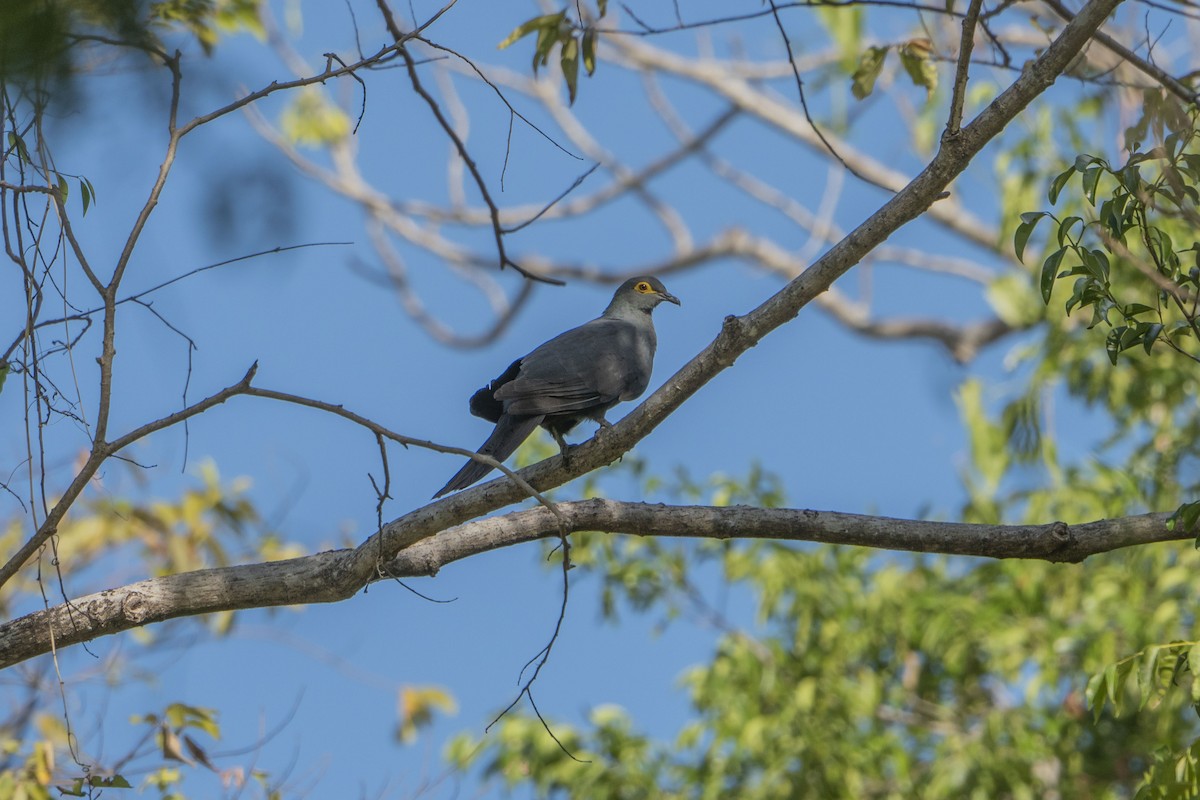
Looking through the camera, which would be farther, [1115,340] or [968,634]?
[968,634]

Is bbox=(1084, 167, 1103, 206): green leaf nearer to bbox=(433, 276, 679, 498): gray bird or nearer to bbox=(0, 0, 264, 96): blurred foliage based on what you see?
bbox=(433, 276, 679, 498): gray bird

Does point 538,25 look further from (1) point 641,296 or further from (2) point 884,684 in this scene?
(2) point 884,684

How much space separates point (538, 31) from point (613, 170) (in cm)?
1130

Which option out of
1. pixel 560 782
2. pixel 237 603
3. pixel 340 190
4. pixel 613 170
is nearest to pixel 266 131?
pixel 340 190

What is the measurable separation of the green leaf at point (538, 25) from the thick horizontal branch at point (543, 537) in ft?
6.21

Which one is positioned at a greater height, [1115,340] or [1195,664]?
[1115,340]

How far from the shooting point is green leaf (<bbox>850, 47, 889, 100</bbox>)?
191 inches

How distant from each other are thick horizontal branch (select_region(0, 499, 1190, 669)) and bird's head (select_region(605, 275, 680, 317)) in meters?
3.40

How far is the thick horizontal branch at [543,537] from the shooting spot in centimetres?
346

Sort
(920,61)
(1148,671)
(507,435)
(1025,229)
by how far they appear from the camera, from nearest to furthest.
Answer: (1025,229) → (1148,671) → (507,435) → (920,61)

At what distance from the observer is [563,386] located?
16.5ft

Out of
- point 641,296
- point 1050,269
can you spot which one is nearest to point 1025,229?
point 1050,269

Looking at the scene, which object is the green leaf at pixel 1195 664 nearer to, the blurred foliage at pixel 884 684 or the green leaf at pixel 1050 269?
the green leaf at pixel 1050 269

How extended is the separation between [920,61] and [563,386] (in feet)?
6.13
